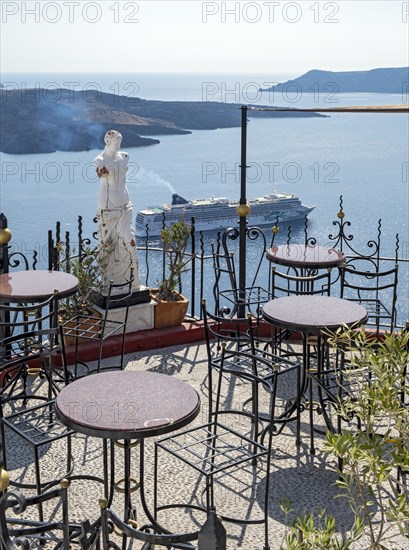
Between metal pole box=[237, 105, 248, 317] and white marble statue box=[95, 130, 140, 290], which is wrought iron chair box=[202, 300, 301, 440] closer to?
metal pole box=[237, 105, 248, 317]

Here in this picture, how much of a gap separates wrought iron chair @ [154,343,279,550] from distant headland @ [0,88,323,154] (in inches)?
1109

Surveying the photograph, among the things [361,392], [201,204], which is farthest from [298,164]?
[361,392]

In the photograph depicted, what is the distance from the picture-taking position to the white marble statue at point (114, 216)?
7.37m

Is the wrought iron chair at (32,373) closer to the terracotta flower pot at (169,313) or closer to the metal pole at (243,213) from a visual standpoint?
the terracotta flower pot at (169,313)

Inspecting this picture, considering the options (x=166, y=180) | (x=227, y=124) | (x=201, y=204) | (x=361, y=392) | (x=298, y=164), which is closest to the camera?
(x=361, y=392)

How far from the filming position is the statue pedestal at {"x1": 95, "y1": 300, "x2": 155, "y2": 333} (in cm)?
756

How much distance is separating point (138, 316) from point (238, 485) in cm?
308

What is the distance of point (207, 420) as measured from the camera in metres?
5.83

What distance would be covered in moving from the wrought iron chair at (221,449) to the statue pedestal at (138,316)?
1.28 m

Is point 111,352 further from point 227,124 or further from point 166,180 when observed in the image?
point 166,180

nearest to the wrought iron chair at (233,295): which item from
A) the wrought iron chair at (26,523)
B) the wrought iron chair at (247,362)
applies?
the wrought iron chair at (247,362)

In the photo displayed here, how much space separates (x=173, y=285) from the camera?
801cm

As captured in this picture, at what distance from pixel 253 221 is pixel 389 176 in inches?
1235

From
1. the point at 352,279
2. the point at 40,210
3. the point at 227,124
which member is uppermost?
the point at 227,124
